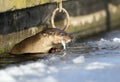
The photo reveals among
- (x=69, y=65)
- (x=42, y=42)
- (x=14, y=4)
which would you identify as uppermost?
(x=14, y=4)

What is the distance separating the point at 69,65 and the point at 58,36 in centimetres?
105

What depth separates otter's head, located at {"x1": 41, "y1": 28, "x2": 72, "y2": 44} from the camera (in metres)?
5.54

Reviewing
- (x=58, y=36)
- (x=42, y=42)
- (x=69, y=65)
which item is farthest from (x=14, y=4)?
(x=69, y=65)

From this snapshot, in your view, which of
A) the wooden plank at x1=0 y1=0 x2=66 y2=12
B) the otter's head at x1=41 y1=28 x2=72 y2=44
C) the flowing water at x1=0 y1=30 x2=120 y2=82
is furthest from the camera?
the wooden plank at x1=0 y1=0 x2=66 y2=12

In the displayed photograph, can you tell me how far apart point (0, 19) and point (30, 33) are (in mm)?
817

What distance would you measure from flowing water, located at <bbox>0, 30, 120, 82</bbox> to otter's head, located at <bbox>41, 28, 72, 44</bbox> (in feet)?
0.25

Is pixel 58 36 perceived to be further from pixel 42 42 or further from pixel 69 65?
pixel 69 65

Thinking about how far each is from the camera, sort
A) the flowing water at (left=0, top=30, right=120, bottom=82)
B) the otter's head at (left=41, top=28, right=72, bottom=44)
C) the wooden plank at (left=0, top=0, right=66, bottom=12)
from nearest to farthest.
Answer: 1. the flowing water at (left=0, top=30, right=120, bottom=82)
2. the otter's head at (left=41, top=28, right=72, bottom=44)
3. the wooden plank at (left=0, top=0, right=66, bottom=12)

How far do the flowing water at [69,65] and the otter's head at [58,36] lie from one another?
0.25 ft

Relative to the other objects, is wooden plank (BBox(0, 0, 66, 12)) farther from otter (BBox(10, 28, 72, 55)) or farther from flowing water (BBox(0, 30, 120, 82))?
flowing water (BBox(0, 30, 120, 82))

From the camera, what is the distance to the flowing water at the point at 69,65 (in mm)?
4039

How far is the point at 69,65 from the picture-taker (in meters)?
4.56

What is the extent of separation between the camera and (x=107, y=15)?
444 inches

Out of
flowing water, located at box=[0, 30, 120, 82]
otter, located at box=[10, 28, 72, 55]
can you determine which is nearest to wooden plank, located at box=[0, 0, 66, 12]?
otter, located at box=[10, 28, 72, 55]
